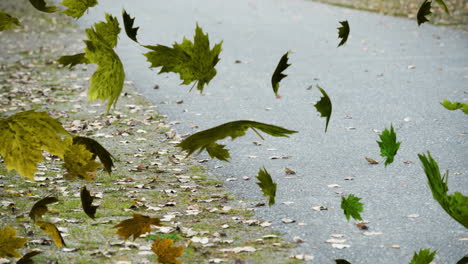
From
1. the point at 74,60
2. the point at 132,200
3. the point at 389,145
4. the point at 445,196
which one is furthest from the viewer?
the point at 132,200

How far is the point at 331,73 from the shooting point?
9594mm

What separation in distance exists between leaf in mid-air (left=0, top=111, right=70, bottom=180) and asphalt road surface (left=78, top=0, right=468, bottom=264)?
1.55m

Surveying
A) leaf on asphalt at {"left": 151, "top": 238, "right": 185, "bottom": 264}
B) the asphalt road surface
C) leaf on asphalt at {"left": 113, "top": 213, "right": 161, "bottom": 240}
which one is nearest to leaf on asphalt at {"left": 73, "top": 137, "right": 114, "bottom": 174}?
leaf on asphalt at {"left": 113, "top": 213, "right": 161, "bottom": 240}

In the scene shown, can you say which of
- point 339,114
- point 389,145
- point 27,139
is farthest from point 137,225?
point 339,114

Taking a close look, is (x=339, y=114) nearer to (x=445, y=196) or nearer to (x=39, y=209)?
(x=39, y=209)

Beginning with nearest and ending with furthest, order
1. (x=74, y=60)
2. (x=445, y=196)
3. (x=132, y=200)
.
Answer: (x=445, y=196) < (x=74, y=60) < (x=132, y=200)

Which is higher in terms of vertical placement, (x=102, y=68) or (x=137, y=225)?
(x=102, y=68)

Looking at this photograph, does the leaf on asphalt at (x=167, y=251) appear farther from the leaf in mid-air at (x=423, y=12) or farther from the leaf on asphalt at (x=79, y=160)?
the leaf in mid-air at (x=423, y=12)

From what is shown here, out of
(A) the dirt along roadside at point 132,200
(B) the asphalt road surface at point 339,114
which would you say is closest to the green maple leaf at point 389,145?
(B) the asphalt road surface at point 339,114

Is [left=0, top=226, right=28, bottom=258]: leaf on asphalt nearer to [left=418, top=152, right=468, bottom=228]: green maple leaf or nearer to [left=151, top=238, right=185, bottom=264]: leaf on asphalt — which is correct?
[left=151, top=238, right=185, bottom=264]: leaf on asphalt

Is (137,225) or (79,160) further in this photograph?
(137,225)

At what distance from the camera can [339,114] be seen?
24.7 ft

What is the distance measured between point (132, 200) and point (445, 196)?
443 centimetres

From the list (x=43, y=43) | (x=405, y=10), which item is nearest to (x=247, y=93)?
(x=43, y=43)
